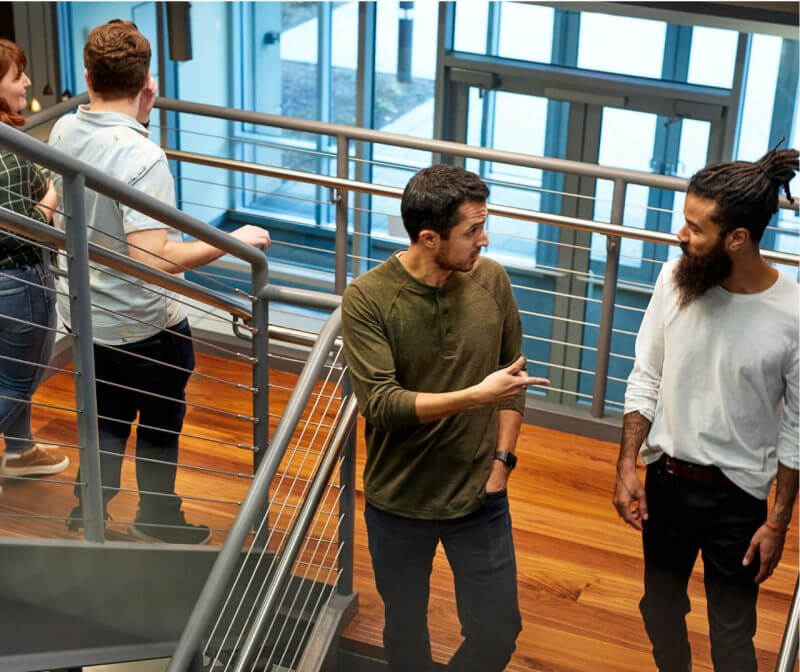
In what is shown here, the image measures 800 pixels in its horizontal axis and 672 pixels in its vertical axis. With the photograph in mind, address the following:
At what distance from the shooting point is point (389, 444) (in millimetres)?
2621

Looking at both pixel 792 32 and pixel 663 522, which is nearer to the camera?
pixel 663 522

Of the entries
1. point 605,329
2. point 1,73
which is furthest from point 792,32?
point 1,73

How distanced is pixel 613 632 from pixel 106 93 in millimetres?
2080

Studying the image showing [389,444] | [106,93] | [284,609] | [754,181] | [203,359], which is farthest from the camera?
[203,359]

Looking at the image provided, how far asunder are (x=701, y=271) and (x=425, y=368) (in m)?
0.64

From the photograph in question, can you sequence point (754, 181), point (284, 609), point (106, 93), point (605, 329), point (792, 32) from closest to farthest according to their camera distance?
point (754, 181) < point (106, 93) < point (284, 609) < point (605, 329) < point (792, 32)

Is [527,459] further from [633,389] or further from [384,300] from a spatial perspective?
[384,300]

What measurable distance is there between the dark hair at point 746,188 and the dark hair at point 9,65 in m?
1.74

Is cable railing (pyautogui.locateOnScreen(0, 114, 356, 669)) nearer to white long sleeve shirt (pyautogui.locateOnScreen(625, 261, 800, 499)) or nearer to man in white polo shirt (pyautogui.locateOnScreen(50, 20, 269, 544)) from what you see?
man in white polo shirt (pyautogui.locateOnScreen(50, 20, 269, 544))

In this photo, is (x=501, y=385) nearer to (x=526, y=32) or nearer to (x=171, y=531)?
(x=171, y=531)

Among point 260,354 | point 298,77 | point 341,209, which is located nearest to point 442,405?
point 260,354

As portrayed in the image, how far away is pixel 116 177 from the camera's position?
2742mm

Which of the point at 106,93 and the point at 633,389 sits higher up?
the point at 106,93

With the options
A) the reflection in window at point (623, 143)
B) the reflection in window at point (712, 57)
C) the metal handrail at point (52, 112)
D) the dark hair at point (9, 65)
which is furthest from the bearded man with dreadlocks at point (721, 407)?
the reflection in window at point (712, 57)
